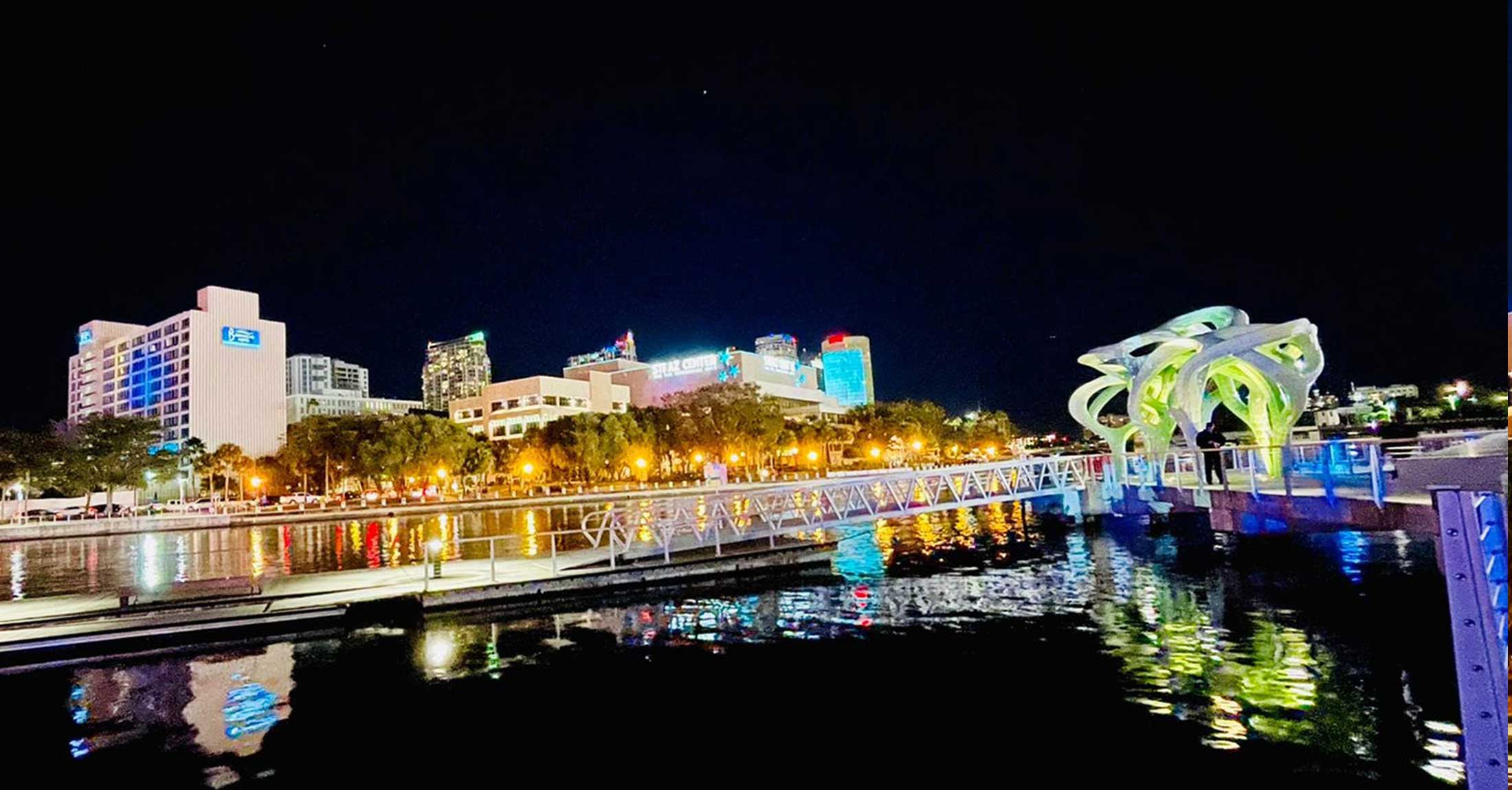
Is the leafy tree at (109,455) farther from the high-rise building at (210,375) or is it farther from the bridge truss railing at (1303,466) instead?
the bridge truss railing at (1303,466)

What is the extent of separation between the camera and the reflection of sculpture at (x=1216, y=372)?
98.5 ft

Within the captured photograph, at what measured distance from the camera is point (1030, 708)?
41.7 feet

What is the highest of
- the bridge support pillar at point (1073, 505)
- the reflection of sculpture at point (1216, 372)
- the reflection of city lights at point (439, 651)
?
the reflection of sculpture at point (1216, 372)

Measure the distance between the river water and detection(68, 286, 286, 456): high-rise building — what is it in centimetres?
13122

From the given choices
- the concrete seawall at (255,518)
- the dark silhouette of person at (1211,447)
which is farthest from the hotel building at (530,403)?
the dark silhouette of person at (1211,447)

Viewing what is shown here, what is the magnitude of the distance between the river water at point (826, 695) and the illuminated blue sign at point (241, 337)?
138m

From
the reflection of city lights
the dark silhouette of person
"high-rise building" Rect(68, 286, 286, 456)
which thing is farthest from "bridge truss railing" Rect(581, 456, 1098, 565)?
"high-rise building" Rect(68, 286, 286, 456)

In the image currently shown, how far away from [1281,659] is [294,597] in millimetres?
21862

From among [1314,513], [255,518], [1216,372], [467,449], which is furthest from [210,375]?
[1314,513]

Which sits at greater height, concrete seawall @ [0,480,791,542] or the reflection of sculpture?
the reflection of sculpture

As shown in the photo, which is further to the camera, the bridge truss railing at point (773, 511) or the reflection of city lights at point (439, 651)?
the bridge truss railing at point (773, 511)

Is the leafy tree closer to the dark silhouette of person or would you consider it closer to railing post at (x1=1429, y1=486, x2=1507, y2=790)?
the dark silhouette of person

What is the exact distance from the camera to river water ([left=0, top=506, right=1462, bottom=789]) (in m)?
10.9

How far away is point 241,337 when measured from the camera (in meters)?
136
